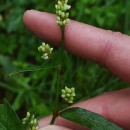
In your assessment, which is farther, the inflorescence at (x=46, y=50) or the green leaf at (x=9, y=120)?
the inflorescence at (x=46, y=50)

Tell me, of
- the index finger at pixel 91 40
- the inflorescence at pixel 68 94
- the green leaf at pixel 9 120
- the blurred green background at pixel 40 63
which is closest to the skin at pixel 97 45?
the index finger at pixel 91 40

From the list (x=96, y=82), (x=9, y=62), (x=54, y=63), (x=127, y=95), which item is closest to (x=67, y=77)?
(x=96, y=82)

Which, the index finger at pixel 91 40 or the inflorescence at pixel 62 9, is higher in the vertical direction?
the inflorescence at pixel 62 9

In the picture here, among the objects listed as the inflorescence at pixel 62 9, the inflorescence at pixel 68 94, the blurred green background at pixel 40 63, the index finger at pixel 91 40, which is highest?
the inflorescence at pixel 62 9

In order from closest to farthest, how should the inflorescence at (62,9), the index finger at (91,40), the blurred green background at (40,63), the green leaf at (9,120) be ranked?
the green leaf at (9,120) → the inflorescence at (62,9) → the index finger at (91,40) → the blurred green background at (40,63)

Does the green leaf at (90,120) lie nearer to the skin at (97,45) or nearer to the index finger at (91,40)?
the skin at (97,45)

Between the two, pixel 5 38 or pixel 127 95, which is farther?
pixel 5 38

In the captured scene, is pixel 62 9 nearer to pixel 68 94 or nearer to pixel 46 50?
pixel 46 50

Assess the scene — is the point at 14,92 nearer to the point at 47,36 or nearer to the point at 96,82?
the point at 96,82
